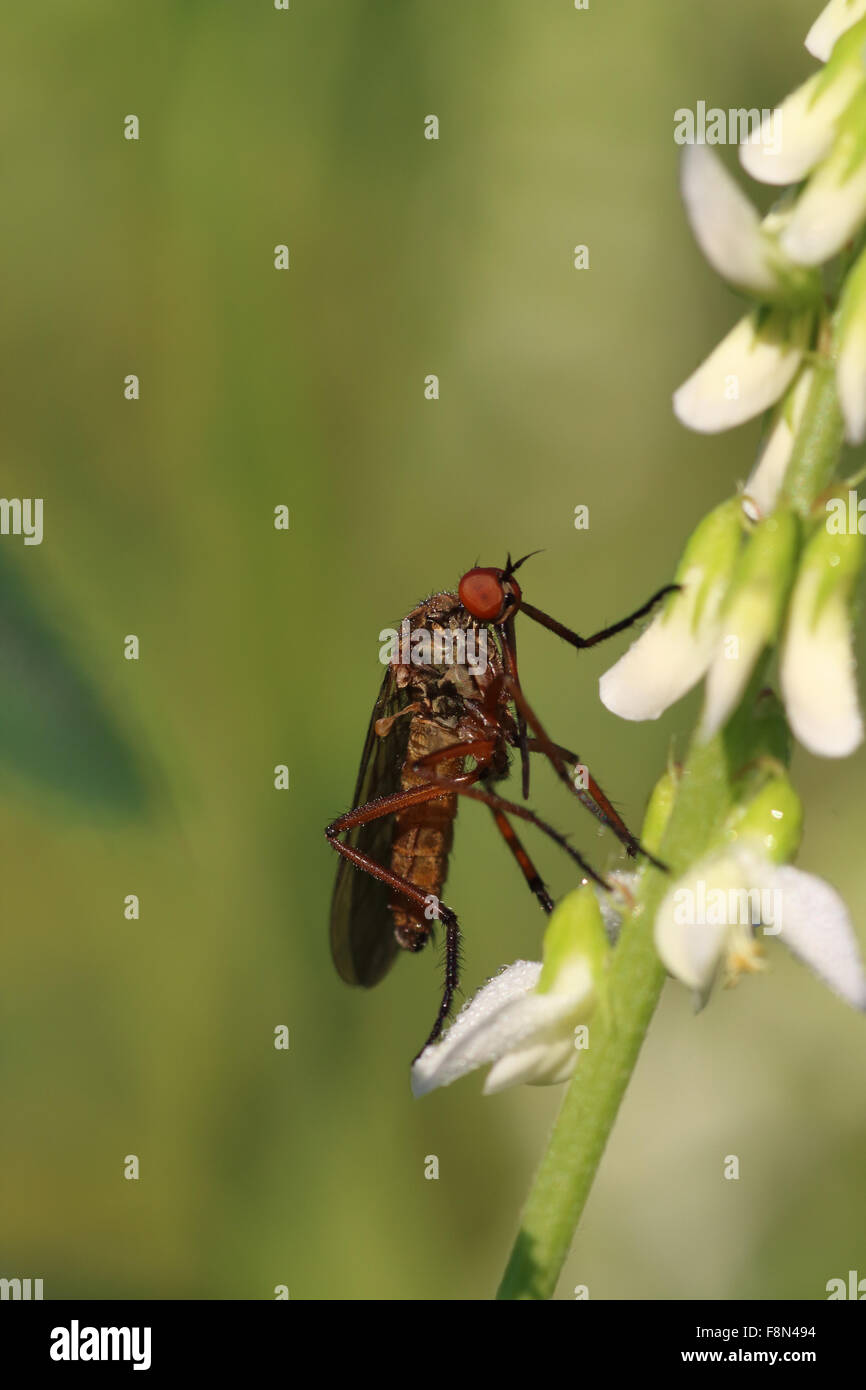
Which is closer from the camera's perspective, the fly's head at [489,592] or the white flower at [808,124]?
the white flower at [808,124]

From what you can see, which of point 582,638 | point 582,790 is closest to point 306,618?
point 582,638

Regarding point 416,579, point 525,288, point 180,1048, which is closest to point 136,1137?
point 180,1048

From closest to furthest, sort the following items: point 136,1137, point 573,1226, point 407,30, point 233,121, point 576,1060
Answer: point 573,1226
point 576,1060
point 136,1137
point 233,121
point 407,30

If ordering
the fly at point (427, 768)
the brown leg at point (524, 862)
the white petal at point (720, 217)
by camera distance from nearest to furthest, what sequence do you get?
the white petal at point (720, 217) → the brown leg at point (524, 862) → the fly at point (427, 768)

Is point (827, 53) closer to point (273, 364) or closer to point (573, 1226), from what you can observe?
point (573, 1226)

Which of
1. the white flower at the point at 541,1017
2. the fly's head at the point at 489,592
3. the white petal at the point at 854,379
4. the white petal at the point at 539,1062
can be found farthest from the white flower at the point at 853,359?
the fly's head at the point at 489,592

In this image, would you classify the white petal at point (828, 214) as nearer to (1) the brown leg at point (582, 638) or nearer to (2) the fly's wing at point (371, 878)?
(1) the brown leg at point (582, 638)

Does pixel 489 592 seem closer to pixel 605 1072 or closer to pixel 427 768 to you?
A: pixel 427 768
